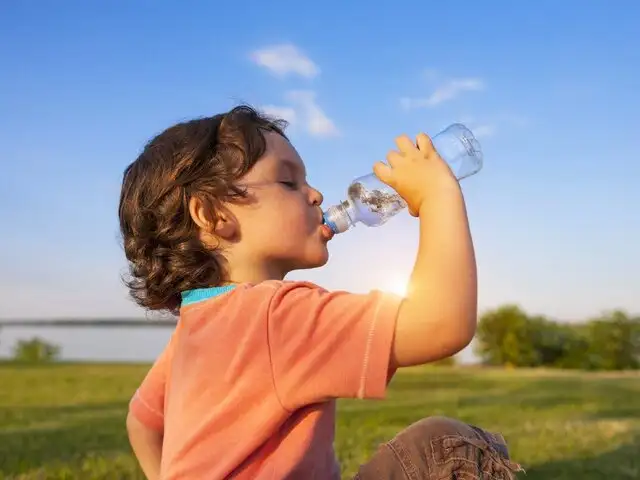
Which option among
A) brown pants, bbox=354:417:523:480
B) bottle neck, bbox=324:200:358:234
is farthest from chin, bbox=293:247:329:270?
brown pants, bbox=354:417:523:480

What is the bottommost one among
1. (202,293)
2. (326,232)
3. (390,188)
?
(202,293)

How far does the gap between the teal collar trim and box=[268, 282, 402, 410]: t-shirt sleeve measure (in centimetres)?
20

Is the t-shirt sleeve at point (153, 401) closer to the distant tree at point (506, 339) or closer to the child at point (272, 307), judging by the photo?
the child at point (272, 307)

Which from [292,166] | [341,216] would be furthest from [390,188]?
[292,166]

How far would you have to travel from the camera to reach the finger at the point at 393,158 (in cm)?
152

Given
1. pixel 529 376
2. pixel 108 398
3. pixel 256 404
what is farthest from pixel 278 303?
pixel 529 376

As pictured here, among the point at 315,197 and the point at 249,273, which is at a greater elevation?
the point at 315,197

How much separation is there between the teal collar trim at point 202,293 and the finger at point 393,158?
1.27ft

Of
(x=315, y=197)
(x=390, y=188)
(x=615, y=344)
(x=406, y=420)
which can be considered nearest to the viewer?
(x=315, y=197)

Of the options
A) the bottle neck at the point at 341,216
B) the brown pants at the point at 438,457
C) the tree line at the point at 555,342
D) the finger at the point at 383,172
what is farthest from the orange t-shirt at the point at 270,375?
the tree line at the point at 555,342

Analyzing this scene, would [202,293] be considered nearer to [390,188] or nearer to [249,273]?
[249,273]

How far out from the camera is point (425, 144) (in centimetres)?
152

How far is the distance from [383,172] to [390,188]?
761mm

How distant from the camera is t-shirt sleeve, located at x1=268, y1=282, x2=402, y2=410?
1.35 metres
